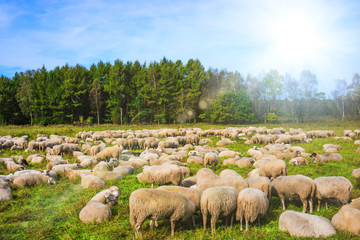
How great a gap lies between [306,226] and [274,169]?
4.00 metres

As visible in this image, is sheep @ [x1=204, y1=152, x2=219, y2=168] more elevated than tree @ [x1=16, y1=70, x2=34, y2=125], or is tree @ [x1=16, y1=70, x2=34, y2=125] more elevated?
tree @ [x1=16, y1=70, x2=34, y2=125]

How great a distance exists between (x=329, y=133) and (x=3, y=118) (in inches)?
2676

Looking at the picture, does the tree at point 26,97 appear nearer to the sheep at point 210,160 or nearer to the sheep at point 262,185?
the sheep at point 210,160

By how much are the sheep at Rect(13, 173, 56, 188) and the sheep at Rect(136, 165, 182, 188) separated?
4.29m

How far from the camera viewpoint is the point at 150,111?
5325 centimetres

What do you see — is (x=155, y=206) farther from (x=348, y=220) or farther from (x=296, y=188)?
(x=348, y=220)

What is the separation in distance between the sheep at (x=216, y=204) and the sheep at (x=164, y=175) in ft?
9.33

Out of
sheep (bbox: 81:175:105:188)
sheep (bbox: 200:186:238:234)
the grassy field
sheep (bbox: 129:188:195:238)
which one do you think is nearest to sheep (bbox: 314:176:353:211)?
the grassy field

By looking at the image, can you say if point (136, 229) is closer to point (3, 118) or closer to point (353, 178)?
point (353, 178)

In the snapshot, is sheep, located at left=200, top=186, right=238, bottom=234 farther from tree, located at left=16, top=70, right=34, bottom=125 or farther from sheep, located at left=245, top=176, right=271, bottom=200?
tree, located at left=16, top=70, right=34, bottom=125

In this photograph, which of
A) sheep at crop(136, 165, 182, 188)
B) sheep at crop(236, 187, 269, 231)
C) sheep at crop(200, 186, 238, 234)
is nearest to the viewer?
sheep at crop(200, 186, 238, 234)

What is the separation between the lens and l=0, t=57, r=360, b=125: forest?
51.2 meters

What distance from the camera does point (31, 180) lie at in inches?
374

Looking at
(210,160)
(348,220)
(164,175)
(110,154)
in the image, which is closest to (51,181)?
(110,154)
